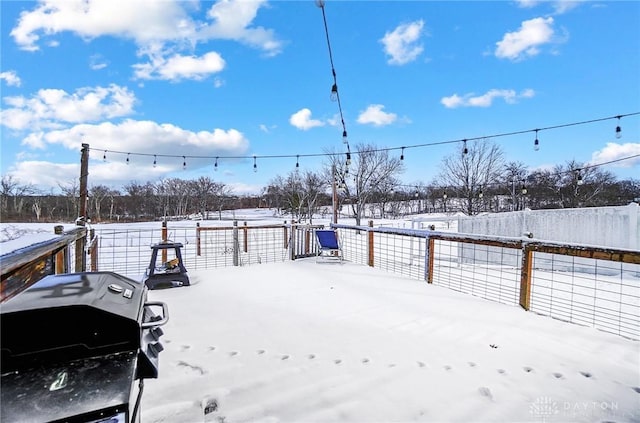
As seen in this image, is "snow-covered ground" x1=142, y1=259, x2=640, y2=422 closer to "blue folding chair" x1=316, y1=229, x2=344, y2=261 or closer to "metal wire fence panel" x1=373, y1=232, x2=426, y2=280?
"metal wire fence panel" x1=373, y1=232, x2=426, y2=280

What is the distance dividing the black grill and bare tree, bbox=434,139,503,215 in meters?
24.6

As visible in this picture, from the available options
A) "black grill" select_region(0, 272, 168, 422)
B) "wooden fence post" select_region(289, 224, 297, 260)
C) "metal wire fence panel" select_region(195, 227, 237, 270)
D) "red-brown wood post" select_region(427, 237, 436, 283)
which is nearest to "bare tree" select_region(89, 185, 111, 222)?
"metal wire fence panel" select_region(195, 227, 237, 270)

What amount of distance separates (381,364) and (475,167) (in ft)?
81.5

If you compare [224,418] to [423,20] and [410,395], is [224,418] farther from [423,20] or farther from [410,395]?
[423,20]

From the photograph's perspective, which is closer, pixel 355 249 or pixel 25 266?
pixel 25 266

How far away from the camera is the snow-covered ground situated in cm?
170

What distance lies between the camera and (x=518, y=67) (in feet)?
28.2

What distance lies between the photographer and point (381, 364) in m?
2.18

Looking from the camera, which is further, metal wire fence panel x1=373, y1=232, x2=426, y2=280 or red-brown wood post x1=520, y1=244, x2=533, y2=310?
metal wire fence panel x1=373, y1=232, x2=426, y2=280

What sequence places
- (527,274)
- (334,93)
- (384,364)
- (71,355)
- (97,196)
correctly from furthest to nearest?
(97,196) → (334,93) → (527,274) → (384,364) → (71,355)

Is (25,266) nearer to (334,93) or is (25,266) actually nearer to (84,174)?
(334,93)

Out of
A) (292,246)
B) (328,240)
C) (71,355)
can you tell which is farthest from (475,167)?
(71,355)

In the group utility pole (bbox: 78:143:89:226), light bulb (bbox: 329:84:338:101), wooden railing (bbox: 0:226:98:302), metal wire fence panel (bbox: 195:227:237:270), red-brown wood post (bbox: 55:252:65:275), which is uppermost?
light bulb (bbox: 329:84:338:101)

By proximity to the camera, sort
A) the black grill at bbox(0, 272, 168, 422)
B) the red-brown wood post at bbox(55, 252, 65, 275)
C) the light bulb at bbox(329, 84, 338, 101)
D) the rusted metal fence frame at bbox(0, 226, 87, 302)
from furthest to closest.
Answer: the light bulb at bbox(329, 84, 338, 101) → the red-brown wood post at bbox(55, 252, 65, 275) → the rusted metal fence frame at bbox(0, 226, 87, 302) → the black grill at bbox(0, 272, 168, 422)
